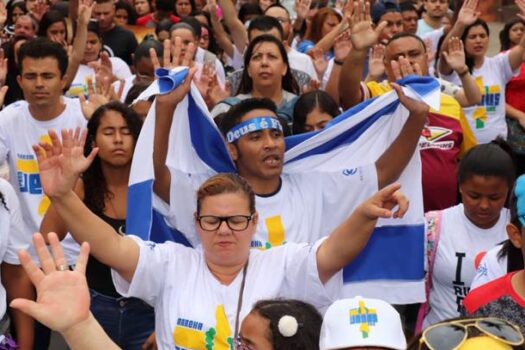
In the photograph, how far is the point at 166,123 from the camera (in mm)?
4590

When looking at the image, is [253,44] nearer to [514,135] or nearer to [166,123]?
[166,123]

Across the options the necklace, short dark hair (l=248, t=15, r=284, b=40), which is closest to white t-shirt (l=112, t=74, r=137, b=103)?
short dark hair (l=248, t=15, r=284, b=40)

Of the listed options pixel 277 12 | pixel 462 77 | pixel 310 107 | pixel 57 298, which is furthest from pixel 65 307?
pixel 277 12

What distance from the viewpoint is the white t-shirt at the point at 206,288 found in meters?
3.54

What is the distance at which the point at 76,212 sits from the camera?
361 cm

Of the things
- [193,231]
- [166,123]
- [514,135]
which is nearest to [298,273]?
[193,231]

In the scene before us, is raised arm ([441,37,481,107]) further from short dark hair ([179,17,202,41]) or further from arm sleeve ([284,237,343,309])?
arm sleeve ([284,237,343,309])

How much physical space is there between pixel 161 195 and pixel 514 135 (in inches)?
167

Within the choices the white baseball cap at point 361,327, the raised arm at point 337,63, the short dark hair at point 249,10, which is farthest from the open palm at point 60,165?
the short dark hair at point 249,10

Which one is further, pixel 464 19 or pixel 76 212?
pixel 464 19

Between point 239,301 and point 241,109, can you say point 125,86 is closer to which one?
point 241,109

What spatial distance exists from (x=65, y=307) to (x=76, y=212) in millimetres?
1004

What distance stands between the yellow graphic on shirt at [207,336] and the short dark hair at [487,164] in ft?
5.18

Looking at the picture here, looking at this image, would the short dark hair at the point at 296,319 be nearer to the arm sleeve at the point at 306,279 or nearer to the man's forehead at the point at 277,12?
the arm sleeve at the point at 306,279
